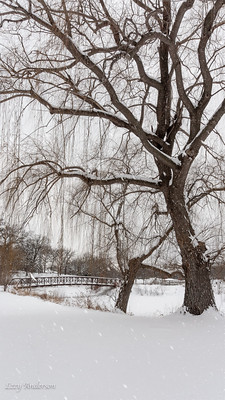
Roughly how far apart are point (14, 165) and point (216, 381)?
3.22 m

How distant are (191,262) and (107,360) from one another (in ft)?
8.83

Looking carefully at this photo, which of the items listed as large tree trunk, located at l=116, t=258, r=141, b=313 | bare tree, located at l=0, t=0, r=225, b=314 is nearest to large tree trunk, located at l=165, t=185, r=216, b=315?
bare tree, located at l=0, t=0, r=225, b=314

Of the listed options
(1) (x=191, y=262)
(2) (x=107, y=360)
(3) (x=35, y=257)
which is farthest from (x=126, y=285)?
(3) (x=35, y=257)

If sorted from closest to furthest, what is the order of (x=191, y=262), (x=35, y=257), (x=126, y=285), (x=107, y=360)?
(x=107, y=360), (x=191, y=262), (x=126, y=285), (x=35, y=257)

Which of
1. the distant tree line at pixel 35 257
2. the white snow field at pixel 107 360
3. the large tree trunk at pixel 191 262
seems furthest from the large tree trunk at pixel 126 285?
the white snow field at pixel 107 360

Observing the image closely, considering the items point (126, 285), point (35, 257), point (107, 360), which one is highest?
point (35, 257)

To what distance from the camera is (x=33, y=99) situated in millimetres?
4160

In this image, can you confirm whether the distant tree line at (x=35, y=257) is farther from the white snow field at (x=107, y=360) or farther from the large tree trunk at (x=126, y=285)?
the white snow field at (x=107, y=360)

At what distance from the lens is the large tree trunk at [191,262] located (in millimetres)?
4711

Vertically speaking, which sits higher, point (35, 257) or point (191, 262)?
point (35, 257)

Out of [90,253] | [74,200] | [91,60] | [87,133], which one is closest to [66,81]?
[91,60]

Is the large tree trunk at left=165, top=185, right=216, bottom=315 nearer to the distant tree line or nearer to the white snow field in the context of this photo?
the white snow field

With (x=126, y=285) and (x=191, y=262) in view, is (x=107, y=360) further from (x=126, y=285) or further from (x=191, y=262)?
(x=126, y=285)

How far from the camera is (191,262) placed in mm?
4840
